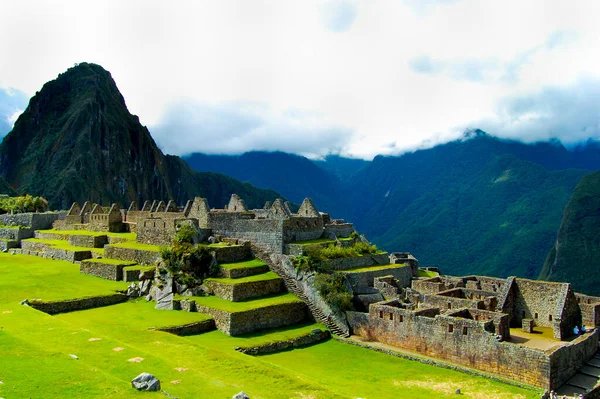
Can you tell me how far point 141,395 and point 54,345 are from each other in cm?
641

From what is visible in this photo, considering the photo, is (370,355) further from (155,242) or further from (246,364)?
(155,242)

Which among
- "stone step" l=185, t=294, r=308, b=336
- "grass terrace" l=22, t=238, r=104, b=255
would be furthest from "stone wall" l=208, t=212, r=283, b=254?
"grass terrace" l=22, t=238, r=104, b=255

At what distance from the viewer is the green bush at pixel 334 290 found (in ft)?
86.1

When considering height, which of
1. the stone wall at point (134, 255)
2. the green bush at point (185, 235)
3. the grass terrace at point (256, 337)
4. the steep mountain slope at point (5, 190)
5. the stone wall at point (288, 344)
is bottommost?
the stone wall at point (288, 344)

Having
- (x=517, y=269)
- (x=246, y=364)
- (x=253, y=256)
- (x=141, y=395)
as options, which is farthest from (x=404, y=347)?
(x=517, y=269)

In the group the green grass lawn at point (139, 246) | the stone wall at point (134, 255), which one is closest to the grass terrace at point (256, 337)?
the stone wall at point (134, 255)

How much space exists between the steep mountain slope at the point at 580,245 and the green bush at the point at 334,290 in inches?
2359

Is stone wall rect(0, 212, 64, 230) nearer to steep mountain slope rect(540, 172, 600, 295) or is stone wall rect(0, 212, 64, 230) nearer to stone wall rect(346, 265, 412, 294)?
stone wall rect(346, 265, 412, 294)

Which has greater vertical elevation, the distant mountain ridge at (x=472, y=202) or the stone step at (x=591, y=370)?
the distant mountain ridge at (x=472, y=202)

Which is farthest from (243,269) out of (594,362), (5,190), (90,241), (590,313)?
(5,190)

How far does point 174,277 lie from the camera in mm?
28156

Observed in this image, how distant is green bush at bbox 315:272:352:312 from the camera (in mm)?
26250

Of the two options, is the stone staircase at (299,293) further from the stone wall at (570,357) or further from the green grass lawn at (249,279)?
the stone wall at (570,357)

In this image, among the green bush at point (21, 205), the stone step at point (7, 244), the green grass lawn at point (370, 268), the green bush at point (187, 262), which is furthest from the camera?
the green bush at point (21, 205)
